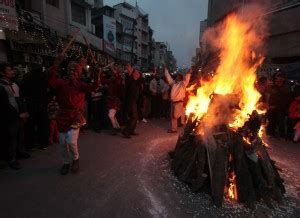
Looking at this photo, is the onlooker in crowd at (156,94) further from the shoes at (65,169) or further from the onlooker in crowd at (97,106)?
the shoes at (65,169)

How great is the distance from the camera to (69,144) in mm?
6266

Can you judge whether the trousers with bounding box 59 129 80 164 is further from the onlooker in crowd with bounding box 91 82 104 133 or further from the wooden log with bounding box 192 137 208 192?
the onlooker in crowd with bounding box 91 82 104 133

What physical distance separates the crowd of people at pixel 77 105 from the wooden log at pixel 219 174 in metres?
2.68

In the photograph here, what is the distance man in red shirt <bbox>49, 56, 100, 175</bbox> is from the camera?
618 cm

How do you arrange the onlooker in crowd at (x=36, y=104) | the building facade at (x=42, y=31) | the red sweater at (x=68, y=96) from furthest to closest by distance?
the building facade at (x=42, y=31) < the onlooker in crowd at (x=36, y=104) < the red sweater at (x=68, y=96)

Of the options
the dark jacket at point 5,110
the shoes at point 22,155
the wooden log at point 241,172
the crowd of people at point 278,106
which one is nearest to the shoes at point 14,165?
the shoes at point 22,155

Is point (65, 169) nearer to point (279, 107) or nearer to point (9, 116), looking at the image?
point (9, 116)

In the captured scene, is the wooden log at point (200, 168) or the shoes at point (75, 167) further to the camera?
the shoes at point (75, 167)

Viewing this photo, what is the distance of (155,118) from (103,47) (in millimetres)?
16261

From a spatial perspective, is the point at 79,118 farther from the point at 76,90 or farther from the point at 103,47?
the point at 103,47

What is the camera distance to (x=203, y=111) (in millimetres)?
7035

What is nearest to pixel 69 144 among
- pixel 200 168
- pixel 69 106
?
pixel 69 106

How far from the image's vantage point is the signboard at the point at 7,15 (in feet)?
39.4

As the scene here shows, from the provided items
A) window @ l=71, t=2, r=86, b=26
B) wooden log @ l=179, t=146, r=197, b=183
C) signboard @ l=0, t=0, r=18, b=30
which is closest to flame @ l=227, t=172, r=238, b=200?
wooden log @ l=179, t=146, r=197, b=183
